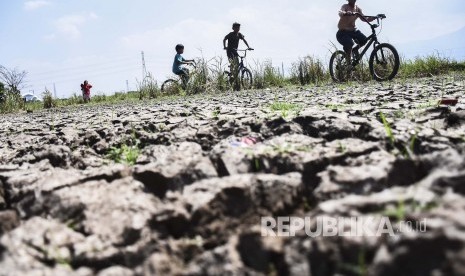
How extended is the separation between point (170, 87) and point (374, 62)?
4800mm

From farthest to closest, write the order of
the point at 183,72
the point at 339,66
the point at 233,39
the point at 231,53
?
the point at 183,72, the point at 231,53, the point at 233,39, the point at 339,66

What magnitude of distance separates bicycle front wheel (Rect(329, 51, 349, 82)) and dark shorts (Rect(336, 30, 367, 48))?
1.34ft

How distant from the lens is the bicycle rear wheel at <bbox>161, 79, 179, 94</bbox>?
9.36 metres

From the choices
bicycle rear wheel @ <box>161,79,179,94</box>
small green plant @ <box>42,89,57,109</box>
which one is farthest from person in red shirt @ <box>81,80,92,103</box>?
bicycle rear wheel @ <box>161,79,179,94</box>

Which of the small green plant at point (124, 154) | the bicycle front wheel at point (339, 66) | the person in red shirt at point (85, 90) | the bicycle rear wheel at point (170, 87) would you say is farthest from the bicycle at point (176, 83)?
the small green plant at point (124, 154)

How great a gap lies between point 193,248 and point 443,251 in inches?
20.9

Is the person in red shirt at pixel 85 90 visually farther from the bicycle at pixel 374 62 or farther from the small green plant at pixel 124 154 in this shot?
the small green plant at pixel 124 154

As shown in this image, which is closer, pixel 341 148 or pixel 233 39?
pixel 341 148

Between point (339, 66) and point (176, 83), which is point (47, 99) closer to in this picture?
point (176, 83)

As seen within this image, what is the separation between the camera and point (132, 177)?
135cm

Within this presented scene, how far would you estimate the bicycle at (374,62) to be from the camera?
20.4ft

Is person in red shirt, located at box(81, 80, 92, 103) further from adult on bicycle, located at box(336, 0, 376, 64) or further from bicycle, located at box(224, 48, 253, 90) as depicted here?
adult on bicycle, located at box(336, 0, 376, 64)

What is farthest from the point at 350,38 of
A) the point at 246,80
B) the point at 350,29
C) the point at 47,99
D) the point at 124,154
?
the point at 47,99

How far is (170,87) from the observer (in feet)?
31.2
